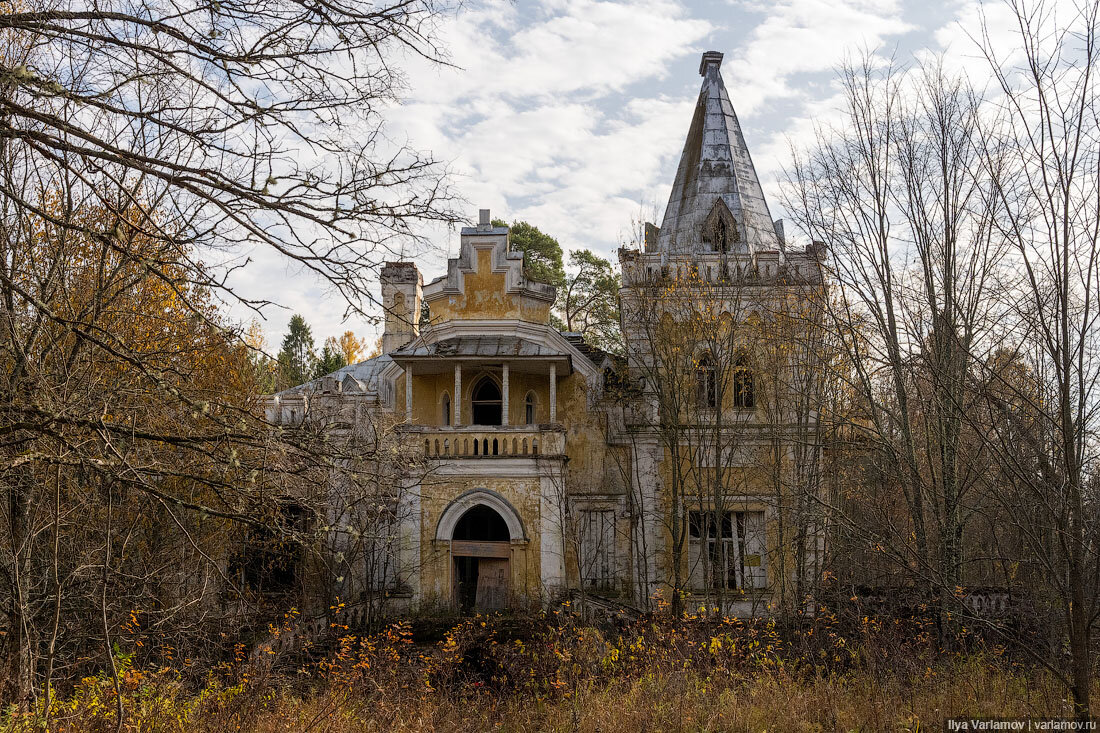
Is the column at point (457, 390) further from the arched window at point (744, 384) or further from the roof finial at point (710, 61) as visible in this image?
the roof finial at point (710, 61)

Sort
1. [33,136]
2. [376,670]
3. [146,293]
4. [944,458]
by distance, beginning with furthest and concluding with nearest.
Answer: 1. [146,293]
2. [944,458]
3. [376,670]
4. [33,136]

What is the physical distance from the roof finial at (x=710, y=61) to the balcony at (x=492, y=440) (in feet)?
38.8

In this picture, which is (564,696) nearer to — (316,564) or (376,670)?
(376,670)

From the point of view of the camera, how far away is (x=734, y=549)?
58.6 ft

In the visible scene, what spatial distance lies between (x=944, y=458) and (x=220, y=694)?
8.74 metres

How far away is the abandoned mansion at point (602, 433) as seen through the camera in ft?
55.4

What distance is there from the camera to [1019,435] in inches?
252

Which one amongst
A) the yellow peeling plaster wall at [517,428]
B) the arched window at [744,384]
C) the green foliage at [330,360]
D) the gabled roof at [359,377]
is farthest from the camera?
the green foliage at [330,360]

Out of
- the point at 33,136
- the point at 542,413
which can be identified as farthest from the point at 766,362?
the point at 33,136

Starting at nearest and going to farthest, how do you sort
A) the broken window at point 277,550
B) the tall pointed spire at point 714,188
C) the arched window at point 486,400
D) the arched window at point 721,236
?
the broken window at point 277,550, the arched window at point 486,400, the arched window at point 721,236, the tall pointed spire at point 714,188

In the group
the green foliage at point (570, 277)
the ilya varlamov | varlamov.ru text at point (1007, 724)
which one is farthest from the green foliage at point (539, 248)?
the ilya varlamov | varlamov.ru text at point (1007, 724)

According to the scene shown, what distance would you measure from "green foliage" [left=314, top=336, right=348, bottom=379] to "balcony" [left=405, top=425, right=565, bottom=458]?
25708 mm

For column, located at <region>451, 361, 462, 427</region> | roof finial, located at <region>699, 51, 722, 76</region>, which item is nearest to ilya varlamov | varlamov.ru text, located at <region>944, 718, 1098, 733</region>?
column, located at <region>451, 361, 462, 427</region>

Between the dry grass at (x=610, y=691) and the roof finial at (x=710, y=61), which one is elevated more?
the roof finial at (x=710, y=61)
